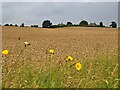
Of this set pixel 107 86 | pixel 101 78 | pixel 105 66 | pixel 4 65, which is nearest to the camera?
pixel 107 86

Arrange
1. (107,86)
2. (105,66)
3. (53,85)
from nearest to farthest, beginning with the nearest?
(53,85)
(107,86)
(105,66)

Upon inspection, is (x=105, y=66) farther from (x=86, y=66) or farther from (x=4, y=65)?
(x=4, y=65)

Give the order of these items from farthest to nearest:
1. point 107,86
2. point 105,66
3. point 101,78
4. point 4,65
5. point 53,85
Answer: point 105,66 < point 4,65 < point 101,78 < point 107,86 < point 53,85

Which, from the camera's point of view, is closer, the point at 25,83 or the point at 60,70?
the point at 25,83

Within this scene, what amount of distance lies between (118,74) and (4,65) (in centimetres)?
168

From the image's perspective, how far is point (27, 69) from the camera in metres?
4.26

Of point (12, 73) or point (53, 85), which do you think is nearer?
point (53, 85)

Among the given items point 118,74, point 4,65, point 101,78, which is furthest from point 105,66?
point 4,65

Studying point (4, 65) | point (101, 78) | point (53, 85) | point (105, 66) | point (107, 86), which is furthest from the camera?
point (105, 66)

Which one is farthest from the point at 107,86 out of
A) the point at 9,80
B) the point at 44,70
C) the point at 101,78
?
the point at 9,80

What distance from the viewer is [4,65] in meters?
4.53

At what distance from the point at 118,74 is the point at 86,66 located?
1.61 feet

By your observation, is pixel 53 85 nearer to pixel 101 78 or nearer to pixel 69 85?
pixel 69 85

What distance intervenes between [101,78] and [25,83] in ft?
3.51
